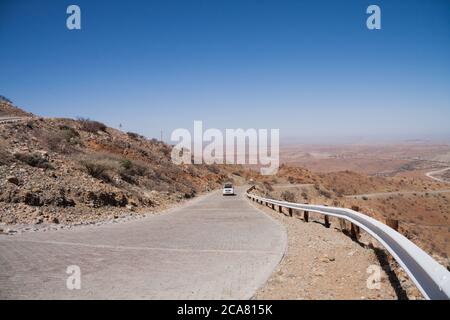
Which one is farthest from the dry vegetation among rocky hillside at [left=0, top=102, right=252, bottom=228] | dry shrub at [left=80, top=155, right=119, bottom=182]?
dry shrub at [left=80, top=155, right=119, bottom=182]

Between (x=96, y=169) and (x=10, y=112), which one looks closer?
(x=96, y=169)

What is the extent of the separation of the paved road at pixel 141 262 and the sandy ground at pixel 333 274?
0.34 meters

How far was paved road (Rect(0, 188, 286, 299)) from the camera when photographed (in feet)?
20.0

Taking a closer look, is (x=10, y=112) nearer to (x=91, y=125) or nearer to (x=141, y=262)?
(x=91, y=125)

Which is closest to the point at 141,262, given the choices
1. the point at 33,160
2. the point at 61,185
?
the point at 61,185

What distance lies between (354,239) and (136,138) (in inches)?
2289

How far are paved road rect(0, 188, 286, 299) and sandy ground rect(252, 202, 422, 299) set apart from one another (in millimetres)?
343

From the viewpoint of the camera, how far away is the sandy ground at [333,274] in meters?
6.13

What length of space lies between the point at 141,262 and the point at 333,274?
12.3ft

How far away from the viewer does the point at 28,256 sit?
848 centimetres

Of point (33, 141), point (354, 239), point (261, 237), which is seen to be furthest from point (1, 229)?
point (33, 141)

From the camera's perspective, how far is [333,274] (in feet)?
23.9

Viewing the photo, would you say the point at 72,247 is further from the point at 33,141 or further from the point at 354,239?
the point at 33,141

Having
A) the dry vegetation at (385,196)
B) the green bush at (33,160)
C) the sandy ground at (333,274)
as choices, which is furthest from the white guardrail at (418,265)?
the dry vegetation at (385,196)
